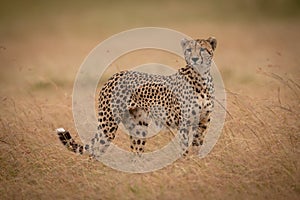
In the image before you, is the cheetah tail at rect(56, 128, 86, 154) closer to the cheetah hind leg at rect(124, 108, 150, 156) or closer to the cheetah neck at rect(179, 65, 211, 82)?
the cheetah hind leg at rect(124, 108, 150, 156)

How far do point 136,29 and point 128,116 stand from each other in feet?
29.7

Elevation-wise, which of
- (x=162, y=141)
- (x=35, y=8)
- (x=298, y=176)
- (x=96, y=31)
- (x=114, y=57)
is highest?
(x=35, y=8)

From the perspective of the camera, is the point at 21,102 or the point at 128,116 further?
the point at 21,102

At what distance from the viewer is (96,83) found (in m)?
10.4

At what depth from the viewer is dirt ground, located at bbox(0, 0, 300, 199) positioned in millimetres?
5691

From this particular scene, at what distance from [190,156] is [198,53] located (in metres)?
0.94

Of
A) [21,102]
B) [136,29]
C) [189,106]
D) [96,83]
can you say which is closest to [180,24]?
[136,29]

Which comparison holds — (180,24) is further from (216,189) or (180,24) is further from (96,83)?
(216,189)

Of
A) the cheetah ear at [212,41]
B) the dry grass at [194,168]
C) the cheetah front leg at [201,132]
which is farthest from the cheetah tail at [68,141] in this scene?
the cheetah ear at [212,41]

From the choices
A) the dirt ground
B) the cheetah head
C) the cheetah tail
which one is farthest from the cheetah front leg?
the cheetah tail

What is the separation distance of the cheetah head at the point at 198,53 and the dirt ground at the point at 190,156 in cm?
63

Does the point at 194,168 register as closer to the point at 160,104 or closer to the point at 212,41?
the point at 160,104

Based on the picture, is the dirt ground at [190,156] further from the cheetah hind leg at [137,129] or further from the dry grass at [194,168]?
the cheetah hind leg at [137,129]

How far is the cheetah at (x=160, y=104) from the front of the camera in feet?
20.8
